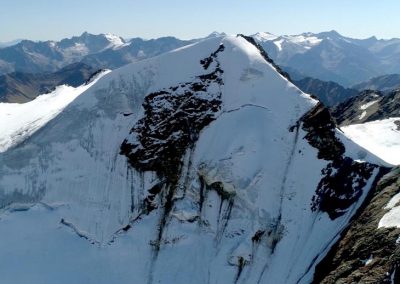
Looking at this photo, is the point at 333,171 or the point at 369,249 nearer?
the point at 369,249

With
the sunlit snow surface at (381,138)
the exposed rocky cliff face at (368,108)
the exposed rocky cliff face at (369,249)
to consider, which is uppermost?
the sunlit snow surface at (381,138)

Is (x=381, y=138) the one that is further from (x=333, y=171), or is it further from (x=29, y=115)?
(x=29, y=115)

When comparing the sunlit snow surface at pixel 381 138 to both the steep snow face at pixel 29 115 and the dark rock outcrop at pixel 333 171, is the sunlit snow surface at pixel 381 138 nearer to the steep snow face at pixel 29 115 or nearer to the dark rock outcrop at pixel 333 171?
the dark rock outcrop at pixel 333 171

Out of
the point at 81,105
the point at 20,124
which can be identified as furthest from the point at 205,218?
the point at 20,124

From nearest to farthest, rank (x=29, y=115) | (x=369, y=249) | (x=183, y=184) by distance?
(x=369, y=249) < (x=183, y=184) < (x=29, y=115)

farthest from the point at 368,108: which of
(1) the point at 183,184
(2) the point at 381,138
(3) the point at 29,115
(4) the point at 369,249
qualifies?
(4) the point at 369,249

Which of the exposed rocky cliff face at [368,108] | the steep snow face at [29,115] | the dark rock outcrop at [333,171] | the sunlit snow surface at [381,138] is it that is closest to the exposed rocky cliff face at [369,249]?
the dark rock outcrop at [333,171]
